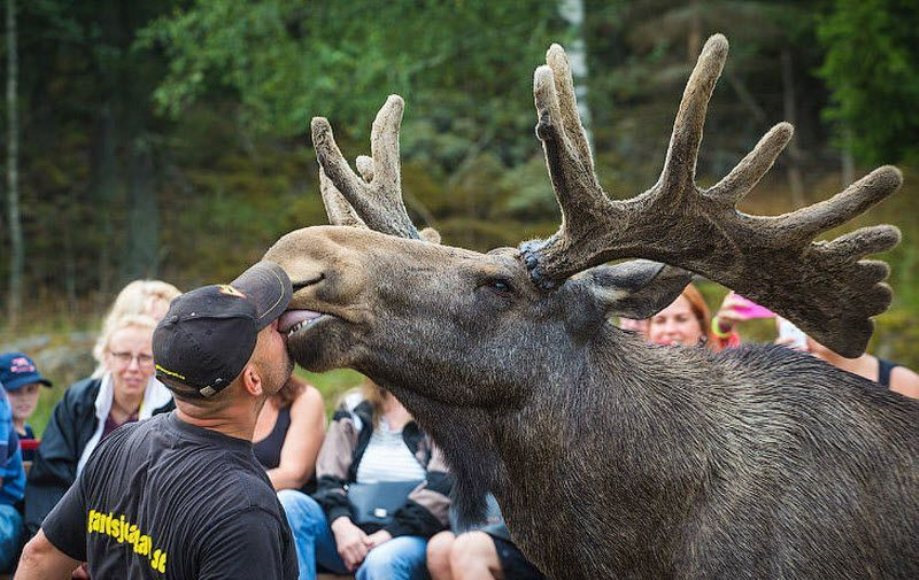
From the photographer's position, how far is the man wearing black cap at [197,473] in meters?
3.12

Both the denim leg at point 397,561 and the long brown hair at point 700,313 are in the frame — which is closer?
the denim leg at point 397,561

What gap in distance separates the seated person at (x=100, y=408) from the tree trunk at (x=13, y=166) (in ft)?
35.0

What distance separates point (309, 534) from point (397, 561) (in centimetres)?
51

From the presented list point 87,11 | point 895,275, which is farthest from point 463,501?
point 87,11

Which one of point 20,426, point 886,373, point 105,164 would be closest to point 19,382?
point 20,426

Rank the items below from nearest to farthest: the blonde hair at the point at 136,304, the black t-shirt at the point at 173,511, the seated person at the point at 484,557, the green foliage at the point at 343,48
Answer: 1. the black t-shirt at the point at 173,511
2. the seated person at the point at 484,557
3. the blonde hair at the point at 136,304
4. the green foliage at the point at 343,48

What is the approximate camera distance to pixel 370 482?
6035 mm

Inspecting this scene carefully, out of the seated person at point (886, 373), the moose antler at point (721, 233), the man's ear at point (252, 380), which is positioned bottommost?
the seated person at point (886, 373)

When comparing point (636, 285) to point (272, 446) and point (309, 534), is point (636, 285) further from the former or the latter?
point (272, 446)

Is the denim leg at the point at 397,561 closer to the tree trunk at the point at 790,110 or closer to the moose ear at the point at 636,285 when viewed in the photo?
the moose ear at the point at 636,285

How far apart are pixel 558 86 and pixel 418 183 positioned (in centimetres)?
Answer: 1406

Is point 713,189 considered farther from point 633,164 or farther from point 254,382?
point 633,164

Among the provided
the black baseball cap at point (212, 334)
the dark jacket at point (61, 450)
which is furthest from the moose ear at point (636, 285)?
the dark jacket at point (61, 450)

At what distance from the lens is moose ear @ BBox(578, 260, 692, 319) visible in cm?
418
